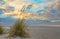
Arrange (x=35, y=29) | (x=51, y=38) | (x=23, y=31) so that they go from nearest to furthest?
(x=23, y=31), (x=51, y=38), (x=35, y=29)

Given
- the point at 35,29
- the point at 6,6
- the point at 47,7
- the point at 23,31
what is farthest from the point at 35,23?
the point at 23,31

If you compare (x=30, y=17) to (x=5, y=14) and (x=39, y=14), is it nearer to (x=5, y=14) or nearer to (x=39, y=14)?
(x=39, y=14)

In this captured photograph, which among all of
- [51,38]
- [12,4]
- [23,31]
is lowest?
[51,38]

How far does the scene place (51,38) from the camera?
190 inches

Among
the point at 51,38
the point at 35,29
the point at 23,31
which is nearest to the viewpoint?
the point at 23,31

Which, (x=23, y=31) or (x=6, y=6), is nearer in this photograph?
(x=23, y=31)

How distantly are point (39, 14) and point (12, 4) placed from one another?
901 millimetres

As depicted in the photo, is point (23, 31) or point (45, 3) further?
point (45, 3)

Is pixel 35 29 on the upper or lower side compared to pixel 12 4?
lower

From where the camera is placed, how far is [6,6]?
647 centimetres

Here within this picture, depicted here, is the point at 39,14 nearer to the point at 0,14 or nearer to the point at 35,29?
the point at 35,29

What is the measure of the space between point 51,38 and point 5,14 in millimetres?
2030

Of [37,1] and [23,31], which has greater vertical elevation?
[37,1]

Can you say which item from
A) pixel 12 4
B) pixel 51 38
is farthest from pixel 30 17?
pixel 51 38
